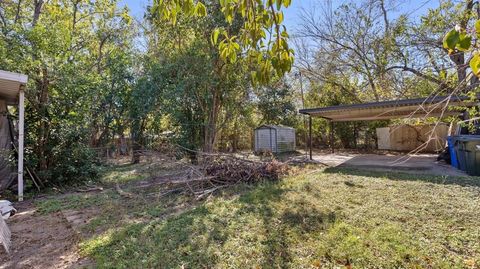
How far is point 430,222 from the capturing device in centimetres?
312

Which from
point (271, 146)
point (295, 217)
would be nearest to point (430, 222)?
point (295, 217)

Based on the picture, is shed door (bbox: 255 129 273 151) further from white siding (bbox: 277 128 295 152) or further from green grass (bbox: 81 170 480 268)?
green grass (bbox: 81 170 480 268)

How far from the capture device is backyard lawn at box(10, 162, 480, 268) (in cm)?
241

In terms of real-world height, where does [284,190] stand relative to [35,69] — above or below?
below

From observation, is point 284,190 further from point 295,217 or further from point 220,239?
point 220,239

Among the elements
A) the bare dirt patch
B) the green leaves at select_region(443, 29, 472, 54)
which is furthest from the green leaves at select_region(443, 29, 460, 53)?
the bare dirt patch

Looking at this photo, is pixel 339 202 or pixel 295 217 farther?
pixel 339 202

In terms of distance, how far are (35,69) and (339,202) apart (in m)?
6.76

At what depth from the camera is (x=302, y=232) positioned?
116 inches

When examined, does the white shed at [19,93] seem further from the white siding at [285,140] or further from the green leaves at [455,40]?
the white siding at [285,140]

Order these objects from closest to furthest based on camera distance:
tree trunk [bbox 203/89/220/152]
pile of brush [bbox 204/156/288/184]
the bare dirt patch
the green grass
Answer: the green grass
the bare dirt patch
pile of brush [bbox 204/156/288/184]
tree trunk [bbox 203/89/220/152]

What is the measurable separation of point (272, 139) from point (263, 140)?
1.58 feet

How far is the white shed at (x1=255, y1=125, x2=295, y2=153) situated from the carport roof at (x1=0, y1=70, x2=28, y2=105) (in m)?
9.65

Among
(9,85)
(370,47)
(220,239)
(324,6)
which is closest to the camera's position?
(220,239)
